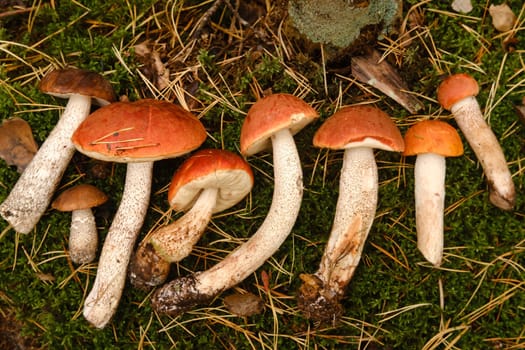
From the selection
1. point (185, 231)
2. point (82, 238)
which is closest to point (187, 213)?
point (185, 231)

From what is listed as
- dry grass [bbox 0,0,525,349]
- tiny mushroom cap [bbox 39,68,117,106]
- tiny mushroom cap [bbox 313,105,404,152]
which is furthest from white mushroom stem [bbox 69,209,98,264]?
tiny mushroom cap [bbox 313,105,404,152]

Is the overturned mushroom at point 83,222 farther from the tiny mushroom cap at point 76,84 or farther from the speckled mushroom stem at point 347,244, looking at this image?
the speckled mushroom stem at point 347,244

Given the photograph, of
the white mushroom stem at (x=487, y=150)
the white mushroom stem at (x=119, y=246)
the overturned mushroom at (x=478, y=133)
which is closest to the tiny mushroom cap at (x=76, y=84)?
the white mushroom stem at (x=119, y=246)

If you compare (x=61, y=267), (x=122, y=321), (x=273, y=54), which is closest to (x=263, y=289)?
(x=122, y=321)

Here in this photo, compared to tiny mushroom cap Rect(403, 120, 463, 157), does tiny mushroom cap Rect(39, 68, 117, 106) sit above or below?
above

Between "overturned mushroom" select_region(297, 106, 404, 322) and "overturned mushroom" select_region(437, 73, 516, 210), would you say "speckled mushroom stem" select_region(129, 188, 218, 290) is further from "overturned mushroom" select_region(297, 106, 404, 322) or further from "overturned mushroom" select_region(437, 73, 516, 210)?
"overturned mushroom" select_region(437, 73, 516, 210)

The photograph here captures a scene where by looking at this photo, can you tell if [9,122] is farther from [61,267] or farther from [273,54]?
[273,54]
